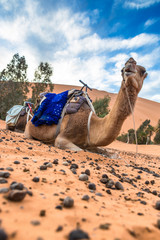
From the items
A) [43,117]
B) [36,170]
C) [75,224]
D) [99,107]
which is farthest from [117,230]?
[99,107]

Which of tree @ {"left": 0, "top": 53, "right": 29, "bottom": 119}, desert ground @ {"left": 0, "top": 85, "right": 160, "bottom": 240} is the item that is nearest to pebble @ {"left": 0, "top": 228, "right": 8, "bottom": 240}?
desert ground @ {"left": 0, "top": 85, "right": 160, "bottom": 240}

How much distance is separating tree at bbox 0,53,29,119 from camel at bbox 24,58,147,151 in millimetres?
14530

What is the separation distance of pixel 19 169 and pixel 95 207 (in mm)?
960

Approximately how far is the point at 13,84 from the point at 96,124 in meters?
17.2

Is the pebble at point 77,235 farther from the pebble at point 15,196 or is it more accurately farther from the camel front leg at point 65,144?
the camel front leg at point 65,144

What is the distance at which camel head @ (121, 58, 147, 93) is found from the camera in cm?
304

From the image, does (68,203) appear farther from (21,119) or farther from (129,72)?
(21,119)

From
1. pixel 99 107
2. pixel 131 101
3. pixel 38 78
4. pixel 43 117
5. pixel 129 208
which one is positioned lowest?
pixel 129 208

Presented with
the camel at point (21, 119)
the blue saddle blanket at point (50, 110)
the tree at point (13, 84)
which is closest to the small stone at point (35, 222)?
the blue saddle blanket at point (50, 110)

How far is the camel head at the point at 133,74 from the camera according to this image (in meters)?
3.04

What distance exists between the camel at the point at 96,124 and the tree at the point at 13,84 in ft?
47.7

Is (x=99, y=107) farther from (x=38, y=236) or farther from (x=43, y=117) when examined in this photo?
(x=38, y=236)

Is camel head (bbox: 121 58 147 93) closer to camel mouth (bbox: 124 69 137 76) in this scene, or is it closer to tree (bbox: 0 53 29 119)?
camel mouth (bbox: 124 69 137 76)

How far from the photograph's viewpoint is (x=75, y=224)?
3.29ft
